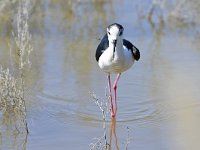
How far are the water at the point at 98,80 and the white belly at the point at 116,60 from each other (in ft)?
1.36

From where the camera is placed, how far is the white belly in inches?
191

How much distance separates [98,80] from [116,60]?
1177 millimetres

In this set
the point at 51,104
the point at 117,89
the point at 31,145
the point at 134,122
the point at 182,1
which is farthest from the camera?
the point at 182,1

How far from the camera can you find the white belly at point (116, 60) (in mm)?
4840

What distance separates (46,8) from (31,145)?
4.36m

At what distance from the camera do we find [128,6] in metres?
8.65

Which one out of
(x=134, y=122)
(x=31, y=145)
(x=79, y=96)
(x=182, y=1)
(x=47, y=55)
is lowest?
(x=31, y=145)

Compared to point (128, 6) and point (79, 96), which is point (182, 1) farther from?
point (79, 96)

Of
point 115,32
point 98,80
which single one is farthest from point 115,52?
point 98,80

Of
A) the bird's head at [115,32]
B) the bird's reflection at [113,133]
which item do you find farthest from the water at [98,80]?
the bird's head at [115,32]

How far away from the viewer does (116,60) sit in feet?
16.0

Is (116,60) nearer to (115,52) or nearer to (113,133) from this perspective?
(115,52)

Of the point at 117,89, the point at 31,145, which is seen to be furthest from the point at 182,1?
the point at 31,145

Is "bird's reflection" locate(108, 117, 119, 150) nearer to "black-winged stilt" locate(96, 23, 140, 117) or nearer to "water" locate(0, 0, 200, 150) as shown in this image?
"water" locate(0, 0, 200, 150)
